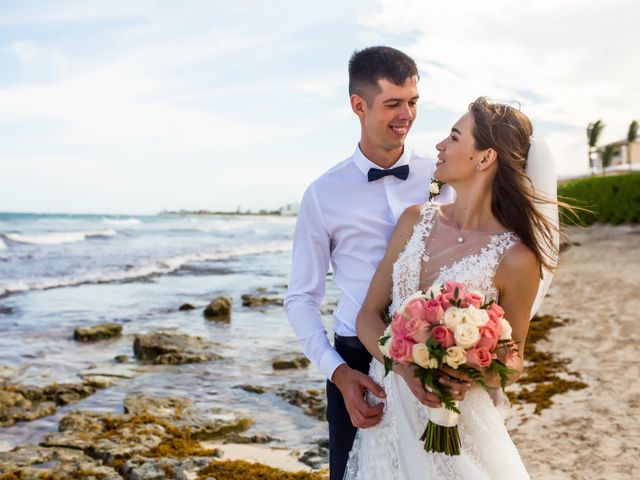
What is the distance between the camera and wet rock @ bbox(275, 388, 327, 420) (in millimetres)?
8312

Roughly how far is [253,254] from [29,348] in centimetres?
2573

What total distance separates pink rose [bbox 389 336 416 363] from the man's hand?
53cm

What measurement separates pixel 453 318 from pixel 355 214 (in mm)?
986

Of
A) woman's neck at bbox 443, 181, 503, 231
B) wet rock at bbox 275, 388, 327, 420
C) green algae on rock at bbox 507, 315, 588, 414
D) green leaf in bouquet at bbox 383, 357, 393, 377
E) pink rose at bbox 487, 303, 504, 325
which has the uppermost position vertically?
woman's neck at bbox 443, 181, 503, 231

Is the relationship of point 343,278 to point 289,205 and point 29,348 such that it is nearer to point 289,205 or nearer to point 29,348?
point 29,348

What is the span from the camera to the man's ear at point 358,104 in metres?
3.47

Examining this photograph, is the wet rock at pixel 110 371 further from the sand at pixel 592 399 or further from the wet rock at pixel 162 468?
the sand at pixel 592 399

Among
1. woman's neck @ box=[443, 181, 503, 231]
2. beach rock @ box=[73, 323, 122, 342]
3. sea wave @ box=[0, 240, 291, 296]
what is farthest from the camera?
sea wave @ box=[0, 240, 291, 296]

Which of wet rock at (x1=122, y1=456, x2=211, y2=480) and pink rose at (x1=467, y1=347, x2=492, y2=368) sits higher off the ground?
pink rose at (x1=467, y1=347, x2=492, y2=368)

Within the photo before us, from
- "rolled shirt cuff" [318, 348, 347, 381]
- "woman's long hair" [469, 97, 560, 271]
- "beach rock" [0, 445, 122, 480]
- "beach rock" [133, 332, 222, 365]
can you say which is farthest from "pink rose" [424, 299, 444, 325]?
"beach rock" [133, 332, 222, 365]

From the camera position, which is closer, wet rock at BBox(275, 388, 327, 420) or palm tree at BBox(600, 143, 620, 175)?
wet rock at BBox(275, 388, 327, 420)

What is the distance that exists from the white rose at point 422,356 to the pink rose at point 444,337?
0.19 feet

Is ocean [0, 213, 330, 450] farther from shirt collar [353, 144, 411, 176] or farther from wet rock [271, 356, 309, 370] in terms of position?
shirt collar [353, 144, 411, 176]

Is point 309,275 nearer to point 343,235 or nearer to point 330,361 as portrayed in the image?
point 343,235
